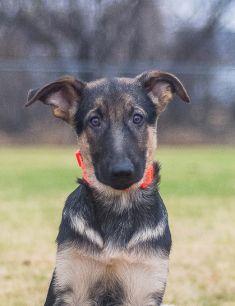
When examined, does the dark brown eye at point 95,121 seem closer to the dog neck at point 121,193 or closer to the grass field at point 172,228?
the dog neck at point 121,193

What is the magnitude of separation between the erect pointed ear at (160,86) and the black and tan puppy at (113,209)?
0.04 m

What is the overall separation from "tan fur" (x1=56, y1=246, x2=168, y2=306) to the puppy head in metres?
0.41

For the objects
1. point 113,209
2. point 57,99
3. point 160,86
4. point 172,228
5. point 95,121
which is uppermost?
point 160,86

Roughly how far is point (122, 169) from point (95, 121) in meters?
0.43

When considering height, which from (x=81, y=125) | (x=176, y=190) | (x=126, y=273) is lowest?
(x=176, y=190)

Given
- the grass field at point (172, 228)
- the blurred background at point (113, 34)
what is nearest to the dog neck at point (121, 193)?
the grass field at point (172, 228)

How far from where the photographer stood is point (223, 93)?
2280 centimetres

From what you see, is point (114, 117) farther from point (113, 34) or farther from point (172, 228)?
point (113, 34)

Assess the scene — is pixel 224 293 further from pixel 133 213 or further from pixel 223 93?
pixel 223 93

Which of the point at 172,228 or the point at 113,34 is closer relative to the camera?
the point at 172,228

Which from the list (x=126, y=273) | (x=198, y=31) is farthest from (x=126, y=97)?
(x=198, y=31)

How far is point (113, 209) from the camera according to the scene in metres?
4.05

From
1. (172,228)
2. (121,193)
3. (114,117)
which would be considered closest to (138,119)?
(114,117)

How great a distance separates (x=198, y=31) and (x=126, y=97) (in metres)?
24.7
